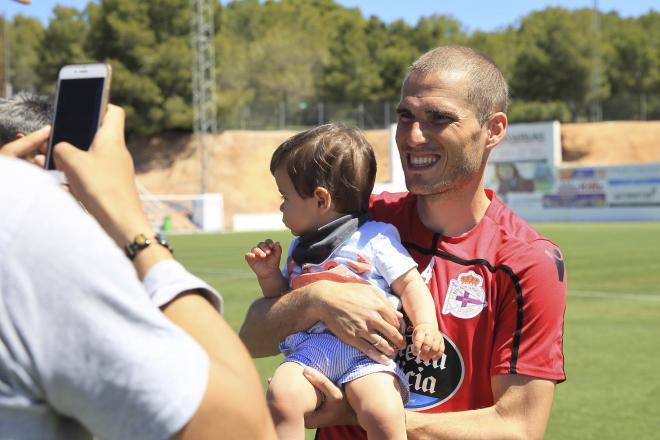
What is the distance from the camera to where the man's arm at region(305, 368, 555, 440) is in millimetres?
3049

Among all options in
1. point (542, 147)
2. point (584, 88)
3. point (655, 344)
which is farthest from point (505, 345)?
point (584, 88)

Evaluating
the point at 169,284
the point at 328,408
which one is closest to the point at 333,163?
the point at 328,408

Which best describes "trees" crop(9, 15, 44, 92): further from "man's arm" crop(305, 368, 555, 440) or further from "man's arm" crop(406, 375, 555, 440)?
"man's arm" crop(406, 375, 555, 440)

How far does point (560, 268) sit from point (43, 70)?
65.3 m

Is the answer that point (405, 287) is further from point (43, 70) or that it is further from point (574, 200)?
point (43, 70)

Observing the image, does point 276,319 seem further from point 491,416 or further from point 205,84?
point 205,84

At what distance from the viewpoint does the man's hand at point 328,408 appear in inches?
123

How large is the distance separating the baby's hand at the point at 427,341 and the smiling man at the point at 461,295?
109 mm

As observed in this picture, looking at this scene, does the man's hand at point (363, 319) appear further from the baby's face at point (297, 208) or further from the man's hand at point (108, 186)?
the man's hand at point (108, 186)

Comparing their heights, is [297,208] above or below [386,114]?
above

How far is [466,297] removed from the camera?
3162mm

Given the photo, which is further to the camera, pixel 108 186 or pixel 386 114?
pixel 386 114

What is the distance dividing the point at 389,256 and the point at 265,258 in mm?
468

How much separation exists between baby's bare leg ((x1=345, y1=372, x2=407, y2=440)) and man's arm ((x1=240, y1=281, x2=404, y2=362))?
0.27 feet
